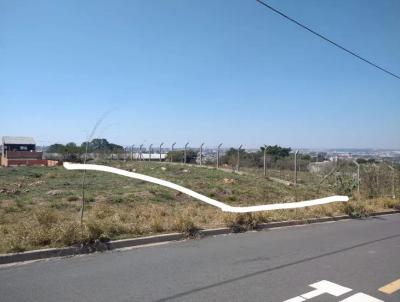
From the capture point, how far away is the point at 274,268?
21.9 ft

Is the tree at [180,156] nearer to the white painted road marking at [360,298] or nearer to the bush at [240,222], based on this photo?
the bush at [240,222]

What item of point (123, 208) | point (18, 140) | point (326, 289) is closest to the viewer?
point (326, 289)

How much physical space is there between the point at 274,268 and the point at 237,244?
1.84 meters

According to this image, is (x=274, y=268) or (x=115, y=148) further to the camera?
(x=115, y=148)

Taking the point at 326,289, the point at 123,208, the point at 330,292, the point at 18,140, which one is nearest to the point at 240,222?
the point at 123,208

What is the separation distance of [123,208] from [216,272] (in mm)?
6210

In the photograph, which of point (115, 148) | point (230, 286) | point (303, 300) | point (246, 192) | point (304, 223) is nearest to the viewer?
point (303, 300)

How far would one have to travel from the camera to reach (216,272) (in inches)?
249

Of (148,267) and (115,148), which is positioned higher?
(115,148)

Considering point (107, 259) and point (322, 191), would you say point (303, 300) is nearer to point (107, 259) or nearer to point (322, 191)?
point (107, 259)

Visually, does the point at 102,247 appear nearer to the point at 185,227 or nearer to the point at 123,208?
the point at 185,227

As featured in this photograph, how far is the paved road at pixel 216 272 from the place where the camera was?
5301mm

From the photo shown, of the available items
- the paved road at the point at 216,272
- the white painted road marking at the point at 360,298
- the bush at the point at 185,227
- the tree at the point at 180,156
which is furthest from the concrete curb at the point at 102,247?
the tree at the point at 180,156

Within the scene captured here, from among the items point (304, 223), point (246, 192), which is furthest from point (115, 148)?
point (304, 223)
